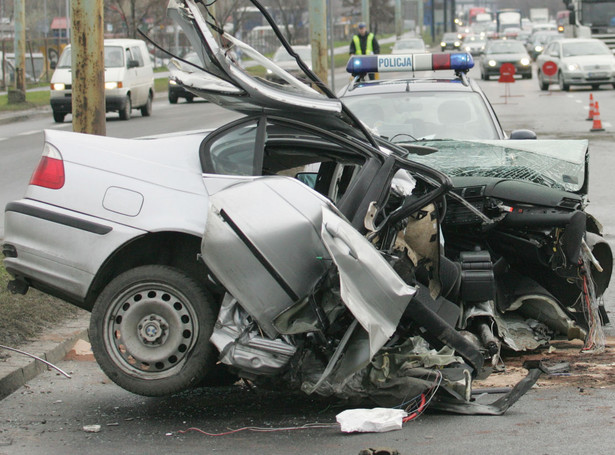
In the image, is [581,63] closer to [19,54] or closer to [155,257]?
[19,54]

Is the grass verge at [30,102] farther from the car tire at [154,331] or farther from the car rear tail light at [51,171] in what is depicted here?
the car tire at [154,331]

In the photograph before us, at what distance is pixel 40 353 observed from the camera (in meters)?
6.50

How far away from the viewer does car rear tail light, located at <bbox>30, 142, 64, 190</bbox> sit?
551cm

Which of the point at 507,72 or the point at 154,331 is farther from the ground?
the point at 154,331

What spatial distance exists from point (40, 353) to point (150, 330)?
62.0 inches

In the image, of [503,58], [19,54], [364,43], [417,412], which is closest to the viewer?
[417,412]

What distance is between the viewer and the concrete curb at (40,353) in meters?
5.98

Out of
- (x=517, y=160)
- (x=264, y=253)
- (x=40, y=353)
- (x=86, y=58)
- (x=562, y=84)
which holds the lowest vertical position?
(x=562, y=84)

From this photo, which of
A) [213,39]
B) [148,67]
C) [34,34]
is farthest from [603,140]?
[34,34]

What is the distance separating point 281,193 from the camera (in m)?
5.05

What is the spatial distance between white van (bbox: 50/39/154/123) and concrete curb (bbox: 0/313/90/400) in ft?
63.3

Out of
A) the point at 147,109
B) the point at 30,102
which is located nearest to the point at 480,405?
the point at 147,109

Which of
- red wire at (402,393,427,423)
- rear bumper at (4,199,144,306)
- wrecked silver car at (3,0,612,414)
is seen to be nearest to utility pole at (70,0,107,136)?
wrecked silver car at (3,0,612,414)

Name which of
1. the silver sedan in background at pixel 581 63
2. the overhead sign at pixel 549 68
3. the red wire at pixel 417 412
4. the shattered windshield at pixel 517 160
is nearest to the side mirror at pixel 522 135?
the shattered windshield at pixel 517 160
